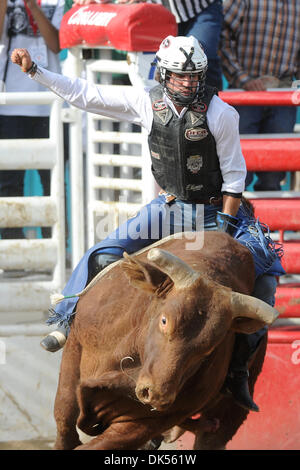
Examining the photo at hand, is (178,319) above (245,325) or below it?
above

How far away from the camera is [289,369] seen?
575 cm

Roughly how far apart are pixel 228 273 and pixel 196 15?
254cm

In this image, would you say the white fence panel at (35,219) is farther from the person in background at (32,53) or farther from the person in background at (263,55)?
the person in background at (263,55)

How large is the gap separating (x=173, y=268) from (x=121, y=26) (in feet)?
7.36

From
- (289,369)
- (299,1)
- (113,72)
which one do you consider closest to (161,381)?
(289,369)

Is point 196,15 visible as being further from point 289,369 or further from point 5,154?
point 289,369

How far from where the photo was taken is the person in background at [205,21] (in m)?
6.00

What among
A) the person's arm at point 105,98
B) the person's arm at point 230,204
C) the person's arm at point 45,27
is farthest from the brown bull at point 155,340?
the person's arm at point 45,27

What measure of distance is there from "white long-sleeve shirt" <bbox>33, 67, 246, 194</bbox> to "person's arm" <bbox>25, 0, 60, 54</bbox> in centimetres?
157

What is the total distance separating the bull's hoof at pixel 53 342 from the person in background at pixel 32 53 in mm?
1913

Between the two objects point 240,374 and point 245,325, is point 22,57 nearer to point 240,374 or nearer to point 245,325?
point 245,325

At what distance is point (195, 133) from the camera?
14.9ft

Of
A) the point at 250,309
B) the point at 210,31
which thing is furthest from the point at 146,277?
the point at 210,31

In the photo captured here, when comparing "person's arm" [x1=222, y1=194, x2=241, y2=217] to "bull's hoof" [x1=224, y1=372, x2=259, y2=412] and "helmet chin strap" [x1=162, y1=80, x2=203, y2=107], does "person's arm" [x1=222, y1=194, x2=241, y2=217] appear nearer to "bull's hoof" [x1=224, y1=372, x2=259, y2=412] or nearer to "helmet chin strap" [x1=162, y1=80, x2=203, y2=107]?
"helmet chin strap" [x1=162, y1=80, x2=203, y2=107]
